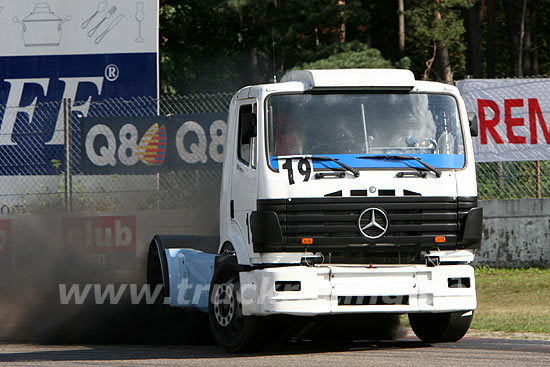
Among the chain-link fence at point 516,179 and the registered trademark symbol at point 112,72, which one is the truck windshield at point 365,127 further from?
the registered trademark symbol at point 112,72

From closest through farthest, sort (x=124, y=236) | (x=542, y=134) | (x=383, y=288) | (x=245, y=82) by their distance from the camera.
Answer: (x=383, y=288) < (x=124, y=236) < (x=542, y=134) < (x=245, y=82)

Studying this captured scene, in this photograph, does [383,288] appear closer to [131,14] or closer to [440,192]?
[440,192]

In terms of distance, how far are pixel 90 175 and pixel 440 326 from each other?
6.79 m

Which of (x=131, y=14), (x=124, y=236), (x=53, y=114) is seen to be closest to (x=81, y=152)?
(x=53, y=114)

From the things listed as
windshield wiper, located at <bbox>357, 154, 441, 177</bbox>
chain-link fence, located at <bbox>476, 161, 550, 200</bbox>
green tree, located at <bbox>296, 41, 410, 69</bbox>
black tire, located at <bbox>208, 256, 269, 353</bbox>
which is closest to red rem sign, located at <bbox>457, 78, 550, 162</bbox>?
chain-link fence, located at <bbox>476, 161, 550, 200</bbox>

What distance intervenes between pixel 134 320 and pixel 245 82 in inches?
1136

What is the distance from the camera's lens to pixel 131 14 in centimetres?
1812

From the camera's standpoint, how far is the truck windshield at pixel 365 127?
9164 millimetres

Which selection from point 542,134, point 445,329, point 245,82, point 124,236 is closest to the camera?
point 445,329

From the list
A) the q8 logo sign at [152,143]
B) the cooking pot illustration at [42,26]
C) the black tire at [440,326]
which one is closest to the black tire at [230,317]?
the black tire at [440,326]

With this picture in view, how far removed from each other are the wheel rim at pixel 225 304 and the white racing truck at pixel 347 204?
12mm

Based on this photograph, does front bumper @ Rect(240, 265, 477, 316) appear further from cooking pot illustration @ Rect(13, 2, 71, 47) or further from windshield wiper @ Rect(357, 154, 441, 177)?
Result: cooking pot illustration @ Rect(13, 2, 71, 47)

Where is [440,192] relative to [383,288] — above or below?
above

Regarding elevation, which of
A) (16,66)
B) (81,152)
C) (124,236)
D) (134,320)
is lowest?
(134,320)
